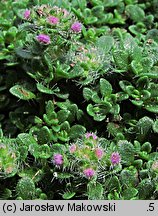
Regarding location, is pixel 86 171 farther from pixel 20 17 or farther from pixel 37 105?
pixel 20 17

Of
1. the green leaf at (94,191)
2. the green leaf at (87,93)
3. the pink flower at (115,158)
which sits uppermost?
the green leaf at (87,93)

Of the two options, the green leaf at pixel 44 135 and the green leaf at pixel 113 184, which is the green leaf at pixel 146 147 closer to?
the green leaf at pixel 113 184

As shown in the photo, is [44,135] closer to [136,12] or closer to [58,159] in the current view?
[58,159]

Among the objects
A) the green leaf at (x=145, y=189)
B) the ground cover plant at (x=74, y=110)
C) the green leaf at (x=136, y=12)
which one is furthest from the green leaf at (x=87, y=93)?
the green leaf at (x=136, y=12)

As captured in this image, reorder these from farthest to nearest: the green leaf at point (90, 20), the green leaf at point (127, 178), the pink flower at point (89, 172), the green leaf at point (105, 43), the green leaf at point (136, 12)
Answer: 1. the green leaf at point (136, 12)
2. the green leaf at point (90, 20)
3. the green leaf at point (105, 43)
4. the green leaf at point (127, 178)
5. the pink flower at point (89, 172)

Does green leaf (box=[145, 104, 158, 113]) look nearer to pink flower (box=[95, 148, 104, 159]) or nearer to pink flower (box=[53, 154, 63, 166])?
pink flower (box=[95, 148, 104, 159])

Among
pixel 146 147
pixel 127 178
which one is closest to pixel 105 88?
pixel 146 147

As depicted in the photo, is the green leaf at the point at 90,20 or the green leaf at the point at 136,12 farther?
the green leaf at the point at 136,12

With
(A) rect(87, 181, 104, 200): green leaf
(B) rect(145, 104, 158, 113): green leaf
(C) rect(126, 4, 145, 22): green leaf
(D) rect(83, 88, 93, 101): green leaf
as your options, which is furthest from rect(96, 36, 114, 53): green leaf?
(A) rect(87, 181, 104, 200): green leaf

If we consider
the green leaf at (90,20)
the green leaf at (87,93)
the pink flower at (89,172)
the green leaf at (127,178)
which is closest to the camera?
the pink flower at (89,172)
